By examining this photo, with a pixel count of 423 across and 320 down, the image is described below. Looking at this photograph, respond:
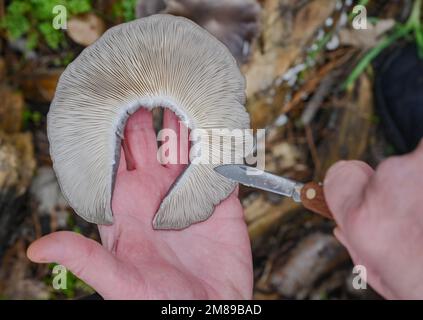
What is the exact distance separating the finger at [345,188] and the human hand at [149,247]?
0.72ft

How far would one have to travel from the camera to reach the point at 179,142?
1105mm

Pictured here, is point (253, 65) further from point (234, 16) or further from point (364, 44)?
point (364, 44)

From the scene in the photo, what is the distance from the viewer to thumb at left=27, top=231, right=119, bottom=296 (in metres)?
0.80

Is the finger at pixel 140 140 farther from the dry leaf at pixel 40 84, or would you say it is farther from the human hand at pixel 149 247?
the dry leaf at pixel 40 84

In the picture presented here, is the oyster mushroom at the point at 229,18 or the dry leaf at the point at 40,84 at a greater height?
the oyster mushroom at the point at 229,18

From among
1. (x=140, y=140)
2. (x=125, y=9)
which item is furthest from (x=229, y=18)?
(x=140, y=140)

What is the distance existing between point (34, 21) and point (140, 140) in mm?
463

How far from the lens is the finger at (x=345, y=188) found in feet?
2.88

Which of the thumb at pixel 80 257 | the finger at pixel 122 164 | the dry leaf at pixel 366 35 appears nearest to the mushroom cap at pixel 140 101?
the finger at pixel 122 164

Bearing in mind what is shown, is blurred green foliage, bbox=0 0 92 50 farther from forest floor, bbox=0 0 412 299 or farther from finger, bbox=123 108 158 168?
finger, bbox=123 108 158 168

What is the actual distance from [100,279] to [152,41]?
1.42 feet

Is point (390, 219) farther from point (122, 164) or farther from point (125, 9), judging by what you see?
point (125, 9)

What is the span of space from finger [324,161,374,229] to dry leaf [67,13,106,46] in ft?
2.20
